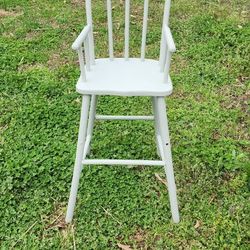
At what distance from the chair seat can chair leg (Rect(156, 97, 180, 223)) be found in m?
0.06

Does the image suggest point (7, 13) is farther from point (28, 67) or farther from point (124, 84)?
point (124, 84)

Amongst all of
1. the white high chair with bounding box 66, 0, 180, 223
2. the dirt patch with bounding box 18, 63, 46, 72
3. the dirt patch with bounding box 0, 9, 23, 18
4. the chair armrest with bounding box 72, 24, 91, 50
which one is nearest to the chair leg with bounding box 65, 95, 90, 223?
the white high chair with bounding box 66, 0, 180, 223

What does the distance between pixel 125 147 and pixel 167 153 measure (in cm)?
51

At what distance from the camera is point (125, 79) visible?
157 centimetres

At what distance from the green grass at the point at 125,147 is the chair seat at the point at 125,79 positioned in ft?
1.62

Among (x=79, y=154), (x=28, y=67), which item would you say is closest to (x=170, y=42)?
(x=79, y=154)

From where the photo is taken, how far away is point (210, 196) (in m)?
1.80

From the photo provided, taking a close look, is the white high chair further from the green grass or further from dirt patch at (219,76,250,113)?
dirt patch at (219,76,250,113)

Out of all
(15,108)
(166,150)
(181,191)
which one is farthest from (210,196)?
(15,108)

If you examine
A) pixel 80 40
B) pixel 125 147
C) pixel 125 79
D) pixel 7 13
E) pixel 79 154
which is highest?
pixel 80 40

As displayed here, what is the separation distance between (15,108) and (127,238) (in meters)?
1.12

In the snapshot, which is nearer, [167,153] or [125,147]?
[167,153]

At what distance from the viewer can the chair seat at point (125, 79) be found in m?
1.46

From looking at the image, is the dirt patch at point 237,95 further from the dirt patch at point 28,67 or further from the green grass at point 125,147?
the dirt patch at point 28,67
